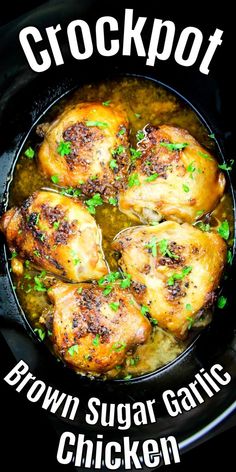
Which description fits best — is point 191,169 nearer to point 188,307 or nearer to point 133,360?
point 188,307

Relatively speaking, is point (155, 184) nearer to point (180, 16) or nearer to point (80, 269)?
point (80, 269)

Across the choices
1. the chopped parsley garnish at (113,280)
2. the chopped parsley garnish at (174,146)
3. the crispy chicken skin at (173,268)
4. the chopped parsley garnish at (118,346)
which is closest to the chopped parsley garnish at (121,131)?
the chopped parsley garnish at (174,146)

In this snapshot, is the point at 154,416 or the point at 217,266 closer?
the point at 217,266

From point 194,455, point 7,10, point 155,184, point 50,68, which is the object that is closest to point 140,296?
point 155,184

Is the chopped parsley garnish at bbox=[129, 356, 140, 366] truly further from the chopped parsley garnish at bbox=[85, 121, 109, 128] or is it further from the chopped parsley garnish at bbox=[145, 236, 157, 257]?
the chopped parsley garnish at bbox=[85, 121, 109, 128]

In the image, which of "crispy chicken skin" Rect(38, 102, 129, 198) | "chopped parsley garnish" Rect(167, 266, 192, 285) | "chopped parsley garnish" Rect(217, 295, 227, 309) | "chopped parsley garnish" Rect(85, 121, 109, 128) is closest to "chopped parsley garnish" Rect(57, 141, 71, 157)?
"crispy chicken skin" Rect(38, 102, 129, 198)

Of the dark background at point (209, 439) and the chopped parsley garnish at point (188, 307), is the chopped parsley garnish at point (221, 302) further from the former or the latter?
the dark background at point (209, 439)

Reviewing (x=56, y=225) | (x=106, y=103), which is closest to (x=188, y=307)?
(x=56, y=225)
